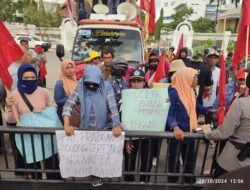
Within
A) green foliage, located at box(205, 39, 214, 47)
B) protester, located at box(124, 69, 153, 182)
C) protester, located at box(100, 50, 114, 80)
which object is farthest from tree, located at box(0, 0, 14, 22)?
protester, located at box(124, 69, 153, 182)

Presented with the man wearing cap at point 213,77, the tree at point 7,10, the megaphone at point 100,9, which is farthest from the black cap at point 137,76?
the tree at point 7,10

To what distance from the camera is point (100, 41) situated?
6.87 m

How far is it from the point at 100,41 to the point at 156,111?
3958 millimetres

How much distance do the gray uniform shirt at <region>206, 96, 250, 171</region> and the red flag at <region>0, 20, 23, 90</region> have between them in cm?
220

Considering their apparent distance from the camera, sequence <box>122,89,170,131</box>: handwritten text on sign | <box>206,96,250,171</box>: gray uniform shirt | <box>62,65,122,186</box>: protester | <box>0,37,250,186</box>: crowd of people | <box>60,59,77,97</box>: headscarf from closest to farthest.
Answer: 1. <box>206,96,250,171</box>: gray uniform shirt
2. <box>0,37,250,186</box>: crowd of people
3. <box>62,65,122,186</box>: protester
4. <box>122,89,170,131</box>: handwritten text on sign
5. <box>60,59,77,97</box>: headscarf

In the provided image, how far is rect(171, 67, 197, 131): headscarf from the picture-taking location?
3340 millimetres

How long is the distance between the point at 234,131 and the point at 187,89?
0.74 meters

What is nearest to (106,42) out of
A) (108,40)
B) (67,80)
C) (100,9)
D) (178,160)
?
(108,40)

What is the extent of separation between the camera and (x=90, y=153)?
3.12 meters

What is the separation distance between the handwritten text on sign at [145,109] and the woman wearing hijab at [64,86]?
0.95 m

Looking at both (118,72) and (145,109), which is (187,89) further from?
(118,72)

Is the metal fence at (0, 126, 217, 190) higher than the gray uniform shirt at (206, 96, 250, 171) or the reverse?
the reverse

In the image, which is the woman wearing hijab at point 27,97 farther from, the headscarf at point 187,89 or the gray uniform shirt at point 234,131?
the gray uniform shirt at point 234,131

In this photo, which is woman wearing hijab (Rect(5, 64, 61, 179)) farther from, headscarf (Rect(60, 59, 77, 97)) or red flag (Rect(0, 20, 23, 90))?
headscarf (Rect(60, 59, 77, 97))
